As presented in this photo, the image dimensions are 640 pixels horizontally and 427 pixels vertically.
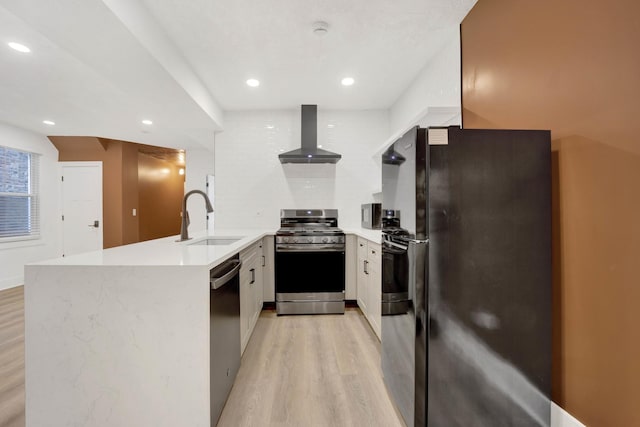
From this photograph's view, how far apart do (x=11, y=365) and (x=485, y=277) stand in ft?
11.1

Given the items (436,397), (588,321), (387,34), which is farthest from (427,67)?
(436,397)

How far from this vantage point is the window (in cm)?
461

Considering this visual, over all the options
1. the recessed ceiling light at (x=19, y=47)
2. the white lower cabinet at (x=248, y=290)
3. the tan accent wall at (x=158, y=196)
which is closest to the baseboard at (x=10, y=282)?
the tan accent wall at (x=158, y=196)

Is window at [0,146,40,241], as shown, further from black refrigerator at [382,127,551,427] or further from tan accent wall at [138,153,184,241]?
black refrigerator at [382,127,551,427]

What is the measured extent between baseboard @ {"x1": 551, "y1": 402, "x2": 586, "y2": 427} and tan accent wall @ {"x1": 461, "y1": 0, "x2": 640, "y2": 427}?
3cm

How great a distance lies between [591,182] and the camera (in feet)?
4.15

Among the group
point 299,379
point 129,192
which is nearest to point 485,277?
point 299,379

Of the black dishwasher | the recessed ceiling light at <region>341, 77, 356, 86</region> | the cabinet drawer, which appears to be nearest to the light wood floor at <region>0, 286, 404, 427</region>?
the black dishwasher

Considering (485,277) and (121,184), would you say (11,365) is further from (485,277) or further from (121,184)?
(121,184)

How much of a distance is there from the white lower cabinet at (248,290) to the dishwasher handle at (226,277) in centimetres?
30

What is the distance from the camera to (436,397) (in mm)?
1415

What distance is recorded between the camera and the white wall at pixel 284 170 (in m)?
4.23

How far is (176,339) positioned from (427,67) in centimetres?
305

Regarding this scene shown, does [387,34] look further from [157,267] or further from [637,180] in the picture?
[157,267]
